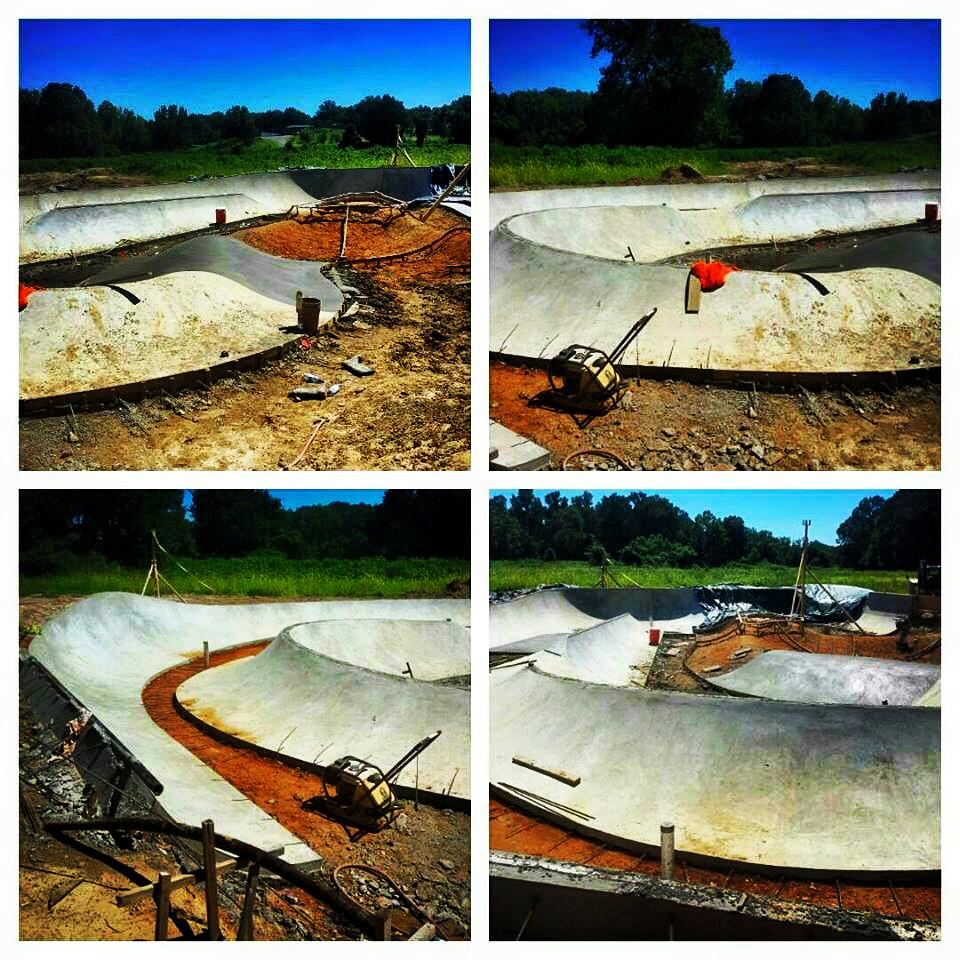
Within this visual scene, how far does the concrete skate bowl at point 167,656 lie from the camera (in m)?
10.4

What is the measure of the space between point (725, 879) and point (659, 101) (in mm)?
8027

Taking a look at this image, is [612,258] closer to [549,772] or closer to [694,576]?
[694,576]

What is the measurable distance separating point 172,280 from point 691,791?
8420mm

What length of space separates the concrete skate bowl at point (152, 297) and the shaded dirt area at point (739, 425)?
3360 millimetres

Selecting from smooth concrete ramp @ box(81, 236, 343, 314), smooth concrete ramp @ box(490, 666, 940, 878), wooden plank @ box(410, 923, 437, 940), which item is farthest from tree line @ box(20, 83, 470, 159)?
wooden plank @ box(410, 923, 437, 940)

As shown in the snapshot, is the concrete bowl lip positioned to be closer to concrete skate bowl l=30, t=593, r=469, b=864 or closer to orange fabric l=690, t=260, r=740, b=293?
orange fabric l=690, t=260, r=740, b=293

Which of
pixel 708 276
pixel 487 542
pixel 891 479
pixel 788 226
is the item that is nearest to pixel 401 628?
pixel 708 276

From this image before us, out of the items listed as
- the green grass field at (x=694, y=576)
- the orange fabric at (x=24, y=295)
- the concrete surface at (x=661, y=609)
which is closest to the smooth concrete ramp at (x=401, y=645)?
the concrete surface at (x=661, y=609)

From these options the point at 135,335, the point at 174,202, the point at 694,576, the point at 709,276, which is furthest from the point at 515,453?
the point at 174,202

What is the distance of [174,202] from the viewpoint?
20438mm

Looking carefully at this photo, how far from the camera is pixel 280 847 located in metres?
9.34

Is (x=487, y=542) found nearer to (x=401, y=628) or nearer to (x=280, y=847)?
(x=280, y=847)

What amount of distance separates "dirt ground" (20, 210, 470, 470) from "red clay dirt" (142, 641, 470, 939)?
3510 mm

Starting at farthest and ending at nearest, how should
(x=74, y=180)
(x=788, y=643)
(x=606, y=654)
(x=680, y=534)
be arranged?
(x=788, y=643) → (x=606, y=654) → (x=680, y=534) → (x=74, y=180)
